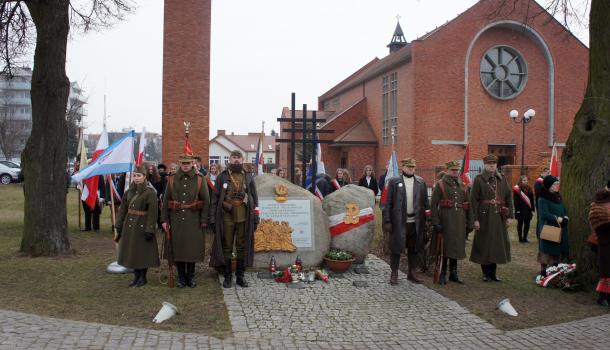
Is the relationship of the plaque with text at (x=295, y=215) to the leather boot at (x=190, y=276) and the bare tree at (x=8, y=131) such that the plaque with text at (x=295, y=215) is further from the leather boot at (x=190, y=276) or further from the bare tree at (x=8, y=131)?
the bare tree at (x=8, y=131)

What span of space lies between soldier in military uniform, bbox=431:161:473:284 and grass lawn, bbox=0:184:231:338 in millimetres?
3572

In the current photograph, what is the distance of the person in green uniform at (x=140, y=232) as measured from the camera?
24.8 ft

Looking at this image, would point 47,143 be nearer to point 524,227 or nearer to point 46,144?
point 46,144

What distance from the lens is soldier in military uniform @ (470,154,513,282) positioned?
838 cm

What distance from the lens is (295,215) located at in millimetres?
9000

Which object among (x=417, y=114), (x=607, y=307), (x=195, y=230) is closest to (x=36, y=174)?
(x=195, y=230)

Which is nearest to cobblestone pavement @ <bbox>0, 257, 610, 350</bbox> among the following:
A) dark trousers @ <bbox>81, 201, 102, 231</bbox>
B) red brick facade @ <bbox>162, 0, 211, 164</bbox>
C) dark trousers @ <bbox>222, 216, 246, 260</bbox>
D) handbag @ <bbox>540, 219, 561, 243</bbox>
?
dark trousers @ <bbox>222, 216, 246, 260</bbox>

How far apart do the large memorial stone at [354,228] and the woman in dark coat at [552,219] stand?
111 inches

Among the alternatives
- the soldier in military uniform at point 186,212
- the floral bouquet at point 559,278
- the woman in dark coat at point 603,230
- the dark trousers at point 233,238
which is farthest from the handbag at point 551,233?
the soldier in military uniform at point 186,212

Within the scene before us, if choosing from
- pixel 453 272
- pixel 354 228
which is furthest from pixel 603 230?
pixel 354 228

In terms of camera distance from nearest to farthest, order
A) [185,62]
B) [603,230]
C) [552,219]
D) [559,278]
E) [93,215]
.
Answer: [603,230]
[559,278]
[552,219]
[93,215]
[185,62]

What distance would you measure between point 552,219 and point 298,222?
4.16 m

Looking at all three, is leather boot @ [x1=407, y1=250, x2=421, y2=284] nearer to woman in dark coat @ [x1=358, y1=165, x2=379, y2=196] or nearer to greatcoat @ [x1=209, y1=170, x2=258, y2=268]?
greatcoat @ [x1=209, y1=170, x2=258, y2=268]

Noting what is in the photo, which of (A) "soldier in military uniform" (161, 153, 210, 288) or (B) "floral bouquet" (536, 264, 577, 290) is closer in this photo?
(A) "soldier in military uniform" (161, 153, 210, 288)
